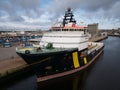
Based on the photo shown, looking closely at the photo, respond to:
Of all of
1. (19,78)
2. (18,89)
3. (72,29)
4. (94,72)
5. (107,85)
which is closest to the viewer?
(18,89)

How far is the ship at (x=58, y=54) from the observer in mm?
16422

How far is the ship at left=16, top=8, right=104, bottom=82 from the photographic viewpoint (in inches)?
647

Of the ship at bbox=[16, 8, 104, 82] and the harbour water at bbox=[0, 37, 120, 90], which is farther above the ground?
the ship at bbox=[16, 8, 104, 82]

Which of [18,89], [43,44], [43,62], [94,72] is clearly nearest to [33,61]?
[43,62]

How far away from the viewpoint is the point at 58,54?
17.0 m

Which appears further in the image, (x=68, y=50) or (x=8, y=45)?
(x=8, y=45)

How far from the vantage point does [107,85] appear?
17.4m

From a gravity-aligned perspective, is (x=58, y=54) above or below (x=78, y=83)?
above

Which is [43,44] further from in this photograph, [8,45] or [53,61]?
[8,45]

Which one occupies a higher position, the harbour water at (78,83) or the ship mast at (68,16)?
the ship mast at (68,16)

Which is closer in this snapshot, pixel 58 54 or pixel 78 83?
pixel 58 54

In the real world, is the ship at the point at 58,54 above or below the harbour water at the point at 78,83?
above

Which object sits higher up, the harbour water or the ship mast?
the ship mast

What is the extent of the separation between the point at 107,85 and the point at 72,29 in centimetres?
925
